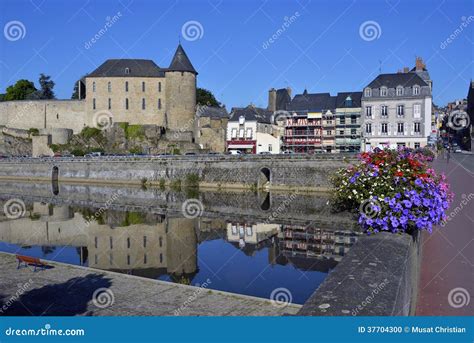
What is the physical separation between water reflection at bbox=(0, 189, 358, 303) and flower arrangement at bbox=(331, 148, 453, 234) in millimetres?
5292

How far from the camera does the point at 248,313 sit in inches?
325

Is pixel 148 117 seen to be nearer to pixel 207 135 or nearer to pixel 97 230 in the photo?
pixel 207 135

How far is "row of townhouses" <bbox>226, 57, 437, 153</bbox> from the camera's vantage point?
149ft

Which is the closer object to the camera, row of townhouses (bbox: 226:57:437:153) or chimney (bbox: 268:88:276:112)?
row of townhouses (bbox: 226:57:437:153)

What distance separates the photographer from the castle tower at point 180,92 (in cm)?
5534

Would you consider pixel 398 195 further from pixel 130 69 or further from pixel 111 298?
pixel 130 69

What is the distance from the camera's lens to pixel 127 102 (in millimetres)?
58250

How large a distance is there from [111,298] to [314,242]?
398 inches

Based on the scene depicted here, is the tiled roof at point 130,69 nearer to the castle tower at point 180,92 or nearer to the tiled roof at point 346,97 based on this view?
the castle tower at point 180,92

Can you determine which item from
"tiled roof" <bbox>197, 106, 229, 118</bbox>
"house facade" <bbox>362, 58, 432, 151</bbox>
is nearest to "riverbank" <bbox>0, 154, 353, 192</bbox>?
"house facade" <bbox>362, 58, 432, 151</bbox>

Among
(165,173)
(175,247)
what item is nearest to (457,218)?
(175,247)

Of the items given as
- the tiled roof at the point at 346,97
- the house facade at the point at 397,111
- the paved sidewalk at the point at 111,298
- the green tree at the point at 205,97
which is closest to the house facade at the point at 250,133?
the tiled roof at the point at 346,97

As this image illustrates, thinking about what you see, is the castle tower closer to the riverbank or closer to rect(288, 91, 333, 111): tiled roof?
rect(288, 91, 333, 111): tiled roof

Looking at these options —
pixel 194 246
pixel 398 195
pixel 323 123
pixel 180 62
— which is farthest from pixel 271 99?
pixel 398 195
